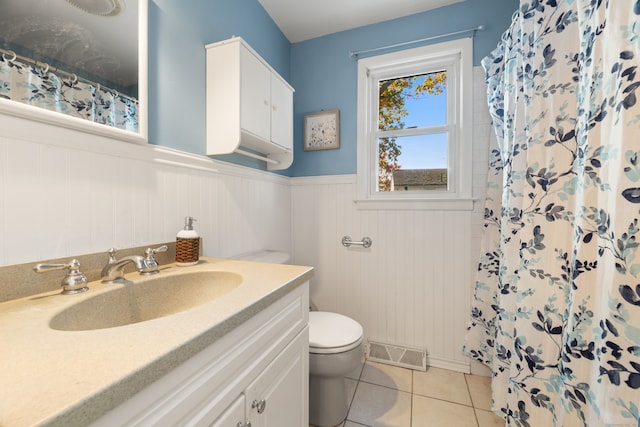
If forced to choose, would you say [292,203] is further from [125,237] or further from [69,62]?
[69,62]

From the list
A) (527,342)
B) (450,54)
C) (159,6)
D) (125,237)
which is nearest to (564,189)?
(527,342)

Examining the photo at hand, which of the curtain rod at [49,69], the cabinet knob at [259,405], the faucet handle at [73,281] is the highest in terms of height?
the curtain rod at [49,69]

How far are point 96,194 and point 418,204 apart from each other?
1.71 meters

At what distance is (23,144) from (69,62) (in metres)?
0.29

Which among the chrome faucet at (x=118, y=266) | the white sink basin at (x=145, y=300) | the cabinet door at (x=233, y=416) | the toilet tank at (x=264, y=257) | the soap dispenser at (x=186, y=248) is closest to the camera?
the cabinet door at (x=233, y=416)

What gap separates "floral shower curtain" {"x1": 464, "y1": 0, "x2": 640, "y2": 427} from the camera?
57cm

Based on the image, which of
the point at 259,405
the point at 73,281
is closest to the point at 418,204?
the point at 259,405

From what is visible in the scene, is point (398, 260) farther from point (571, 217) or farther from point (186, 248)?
point (186, 248)

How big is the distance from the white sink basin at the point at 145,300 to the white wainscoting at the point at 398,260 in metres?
1.22

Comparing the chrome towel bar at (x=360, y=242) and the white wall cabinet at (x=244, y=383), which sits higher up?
the chrome towel bar at (x=360, y=242)

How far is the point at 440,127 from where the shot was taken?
1888 mm

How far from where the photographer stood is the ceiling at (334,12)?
69.7 inches

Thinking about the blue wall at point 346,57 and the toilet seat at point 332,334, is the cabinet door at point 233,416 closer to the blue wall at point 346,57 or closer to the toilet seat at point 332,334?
the toilet seat at point 332,334

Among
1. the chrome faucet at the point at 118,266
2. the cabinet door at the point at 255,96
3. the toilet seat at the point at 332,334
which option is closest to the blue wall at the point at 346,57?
the cabinet door at the point at 255,96
